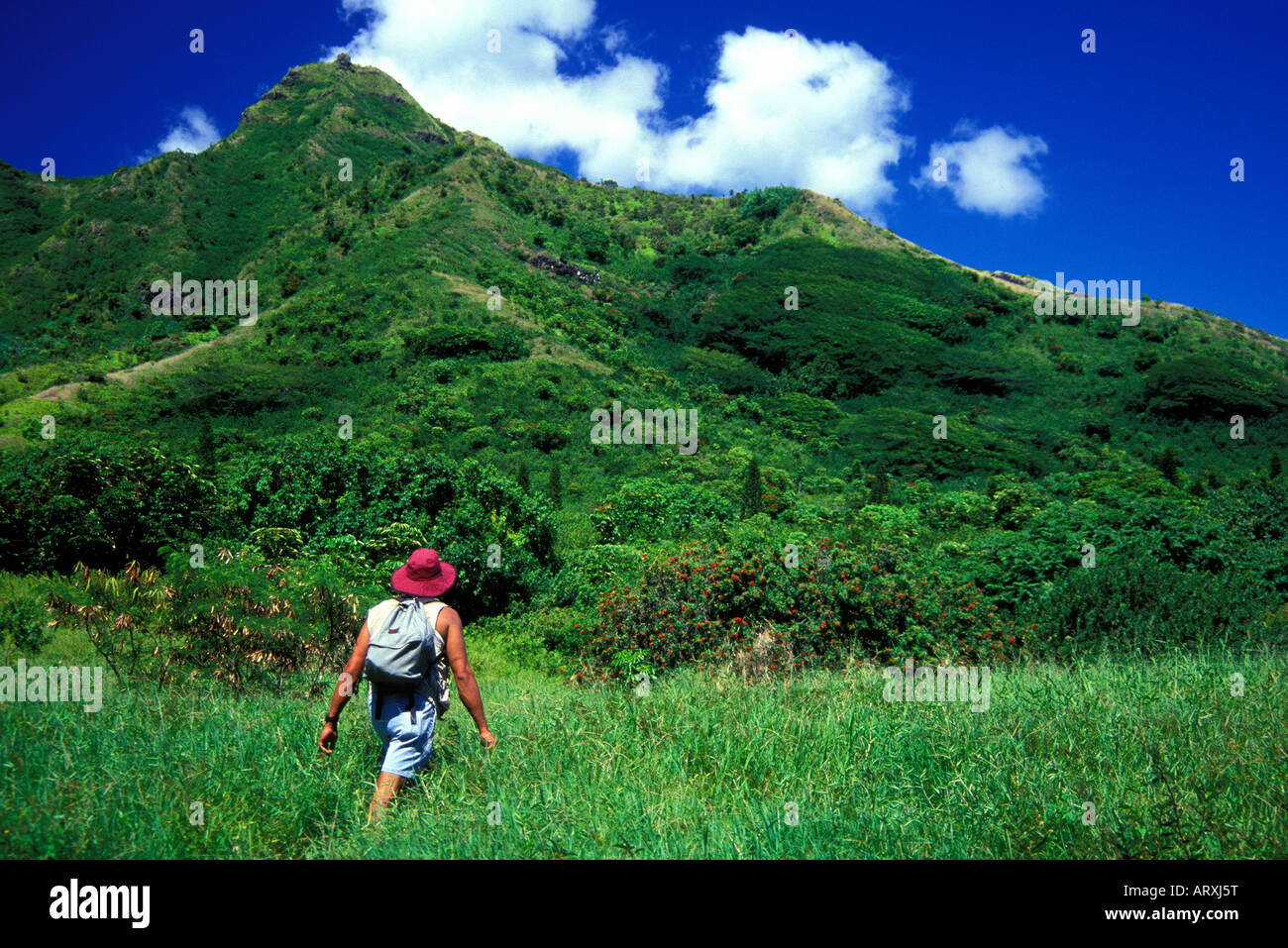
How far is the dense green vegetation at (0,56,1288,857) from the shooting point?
3494 mm

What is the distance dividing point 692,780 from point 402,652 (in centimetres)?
163

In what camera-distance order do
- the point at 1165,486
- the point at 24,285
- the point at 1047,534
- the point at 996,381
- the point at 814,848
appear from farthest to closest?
the point at 24,285
the point at 996,381
the point at 1165,486
the point at 1047,534
the point at 814,848

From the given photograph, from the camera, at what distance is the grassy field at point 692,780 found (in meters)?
3.06

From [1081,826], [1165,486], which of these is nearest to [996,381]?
[1165,486]

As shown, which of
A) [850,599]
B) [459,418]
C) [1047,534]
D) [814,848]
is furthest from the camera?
[459,418]

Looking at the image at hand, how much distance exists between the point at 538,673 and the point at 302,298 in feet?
187

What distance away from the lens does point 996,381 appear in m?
66.2

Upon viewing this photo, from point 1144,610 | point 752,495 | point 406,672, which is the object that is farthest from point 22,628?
point 752,495

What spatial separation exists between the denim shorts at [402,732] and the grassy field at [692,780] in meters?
0.17

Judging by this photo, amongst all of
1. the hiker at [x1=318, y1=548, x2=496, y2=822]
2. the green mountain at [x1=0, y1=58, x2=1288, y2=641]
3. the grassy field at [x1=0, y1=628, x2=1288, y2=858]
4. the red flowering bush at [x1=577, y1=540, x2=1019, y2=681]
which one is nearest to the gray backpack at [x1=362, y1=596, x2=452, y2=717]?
Result: the hiker at [x1=318, y1=548, x2=496, y2=822]

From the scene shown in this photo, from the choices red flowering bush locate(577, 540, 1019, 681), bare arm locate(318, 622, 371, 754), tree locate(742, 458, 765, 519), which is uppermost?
tree locate(742, 458, 765, 519)

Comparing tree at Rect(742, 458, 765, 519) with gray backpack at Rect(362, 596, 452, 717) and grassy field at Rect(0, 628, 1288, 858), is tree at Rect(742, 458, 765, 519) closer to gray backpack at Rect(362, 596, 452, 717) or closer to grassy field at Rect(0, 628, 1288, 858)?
grassy field at Rect(0, 628, 1288, 858)

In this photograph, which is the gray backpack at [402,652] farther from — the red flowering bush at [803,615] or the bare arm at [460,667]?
the red flowering bush at [803,615]
